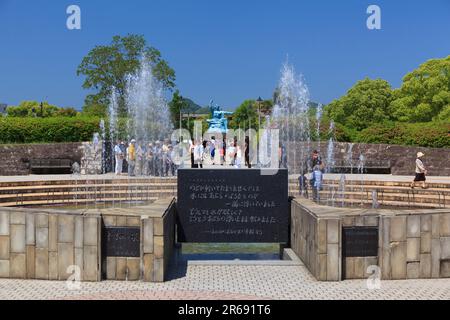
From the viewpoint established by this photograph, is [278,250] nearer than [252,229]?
No

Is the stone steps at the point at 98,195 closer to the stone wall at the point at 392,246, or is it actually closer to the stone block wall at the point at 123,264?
the stone block wall at the point at 123,264

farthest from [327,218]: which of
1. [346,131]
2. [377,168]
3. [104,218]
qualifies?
[346,131]

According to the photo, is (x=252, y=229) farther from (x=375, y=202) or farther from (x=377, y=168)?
(x=377, y=168)

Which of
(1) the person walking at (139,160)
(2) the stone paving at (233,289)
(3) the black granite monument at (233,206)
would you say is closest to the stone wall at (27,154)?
(1) the person walking at (139,160)

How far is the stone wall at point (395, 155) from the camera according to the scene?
24.6 m

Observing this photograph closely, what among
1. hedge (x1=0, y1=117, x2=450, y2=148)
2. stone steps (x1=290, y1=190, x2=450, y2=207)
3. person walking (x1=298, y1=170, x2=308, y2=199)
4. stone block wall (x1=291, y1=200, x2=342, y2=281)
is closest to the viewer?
Answer: stone block wall (x1=291, y1=200, x2=342, y2=281)

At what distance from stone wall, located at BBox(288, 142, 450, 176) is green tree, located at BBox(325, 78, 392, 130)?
33899 millimetres

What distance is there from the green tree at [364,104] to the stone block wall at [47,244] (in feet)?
181

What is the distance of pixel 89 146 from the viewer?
27.9 m

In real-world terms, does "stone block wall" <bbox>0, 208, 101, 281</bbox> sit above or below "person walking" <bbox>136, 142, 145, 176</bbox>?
below

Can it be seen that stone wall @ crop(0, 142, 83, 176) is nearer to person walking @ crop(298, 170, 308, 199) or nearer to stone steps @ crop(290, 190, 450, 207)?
person walking @ crop(298, 170, 308, 199)

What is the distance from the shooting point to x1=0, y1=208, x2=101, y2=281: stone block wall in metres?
8.73

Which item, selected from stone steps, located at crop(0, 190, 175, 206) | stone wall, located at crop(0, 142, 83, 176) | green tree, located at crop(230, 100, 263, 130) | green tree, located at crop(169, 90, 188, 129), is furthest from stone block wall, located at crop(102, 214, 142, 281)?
green tree, located at crop(230, 100, 263, 130)

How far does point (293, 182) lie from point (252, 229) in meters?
10.1
